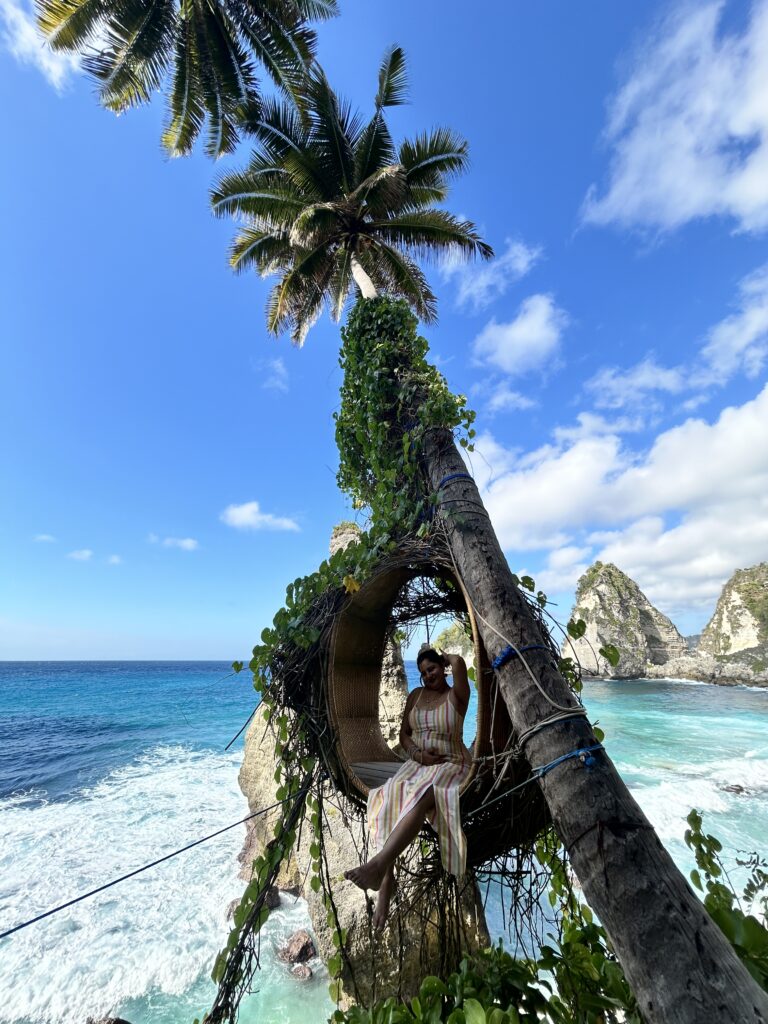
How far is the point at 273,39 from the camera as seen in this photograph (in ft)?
27.0

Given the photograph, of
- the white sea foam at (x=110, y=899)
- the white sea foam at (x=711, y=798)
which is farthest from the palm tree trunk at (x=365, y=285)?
the white sea foam at (x=711, y=798)

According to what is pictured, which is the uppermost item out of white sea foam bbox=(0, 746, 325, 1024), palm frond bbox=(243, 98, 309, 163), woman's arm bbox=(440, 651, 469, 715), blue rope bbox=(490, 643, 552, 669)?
palm frond bbox=(243, 98, 309, 163)

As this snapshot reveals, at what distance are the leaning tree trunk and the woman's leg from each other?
29.7 inches

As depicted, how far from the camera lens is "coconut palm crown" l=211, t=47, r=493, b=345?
25.1 feet

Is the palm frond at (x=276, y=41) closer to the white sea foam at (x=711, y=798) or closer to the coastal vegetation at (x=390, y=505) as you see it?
the coastal vegetation at (x=390, y=505)

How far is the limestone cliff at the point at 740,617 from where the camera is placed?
6341cm

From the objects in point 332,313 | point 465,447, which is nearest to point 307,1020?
point 465,447

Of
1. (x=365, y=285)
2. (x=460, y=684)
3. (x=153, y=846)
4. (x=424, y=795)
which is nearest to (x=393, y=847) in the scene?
(x=424, y=795)

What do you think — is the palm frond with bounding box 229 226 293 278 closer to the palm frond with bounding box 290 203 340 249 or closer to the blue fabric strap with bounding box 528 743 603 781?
the palm frond with bounding box 290 203 340 249

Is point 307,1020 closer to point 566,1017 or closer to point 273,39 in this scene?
point 566,1017

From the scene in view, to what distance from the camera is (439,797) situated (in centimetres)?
255

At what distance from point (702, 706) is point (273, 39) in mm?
42688

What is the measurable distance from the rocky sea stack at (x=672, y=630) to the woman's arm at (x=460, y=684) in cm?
6330

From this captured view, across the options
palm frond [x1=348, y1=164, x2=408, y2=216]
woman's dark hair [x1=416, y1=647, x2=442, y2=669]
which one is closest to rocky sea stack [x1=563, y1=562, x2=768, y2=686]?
palm frond [x1=348, y1=164, x2=408, y2=216]
